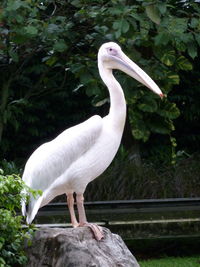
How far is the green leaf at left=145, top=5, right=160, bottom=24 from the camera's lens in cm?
815

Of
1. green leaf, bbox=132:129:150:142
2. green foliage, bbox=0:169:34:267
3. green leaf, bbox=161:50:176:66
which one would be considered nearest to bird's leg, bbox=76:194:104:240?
green foliage, bbox=0:169:34:267

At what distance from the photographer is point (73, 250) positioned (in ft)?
20.4

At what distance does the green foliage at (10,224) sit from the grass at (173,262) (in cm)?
266

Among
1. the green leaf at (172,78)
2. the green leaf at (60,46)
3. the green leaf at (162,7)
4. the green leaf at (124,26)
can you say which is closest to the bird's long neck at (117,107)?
the green leaf at (124,26)

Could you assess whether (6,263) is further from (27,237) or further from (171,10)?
(171,10)

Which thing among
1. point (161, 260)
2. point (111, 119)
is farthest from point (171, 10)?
point (111, 119)

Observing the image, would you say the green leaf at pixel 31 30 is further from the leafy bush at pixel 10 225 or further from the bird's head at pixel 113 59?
the leafy bush at pixel 10 225

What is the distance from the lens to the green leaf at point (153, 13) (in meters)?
8.15

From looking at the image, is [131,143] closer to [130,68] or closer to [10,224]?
[130,68]

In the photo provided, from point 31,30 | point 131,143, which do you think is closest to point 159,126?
point 131,143

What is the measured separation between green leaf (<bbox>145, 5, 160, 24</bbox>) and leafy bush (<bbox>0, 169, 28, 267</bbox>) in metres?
2.81

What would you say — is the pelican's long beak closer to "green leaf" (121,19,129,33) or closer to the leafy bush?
"green leaf" (121,19,129,33)

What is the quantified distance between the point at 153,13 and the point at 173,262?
261cm

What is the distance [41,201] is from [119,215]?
2752mm
